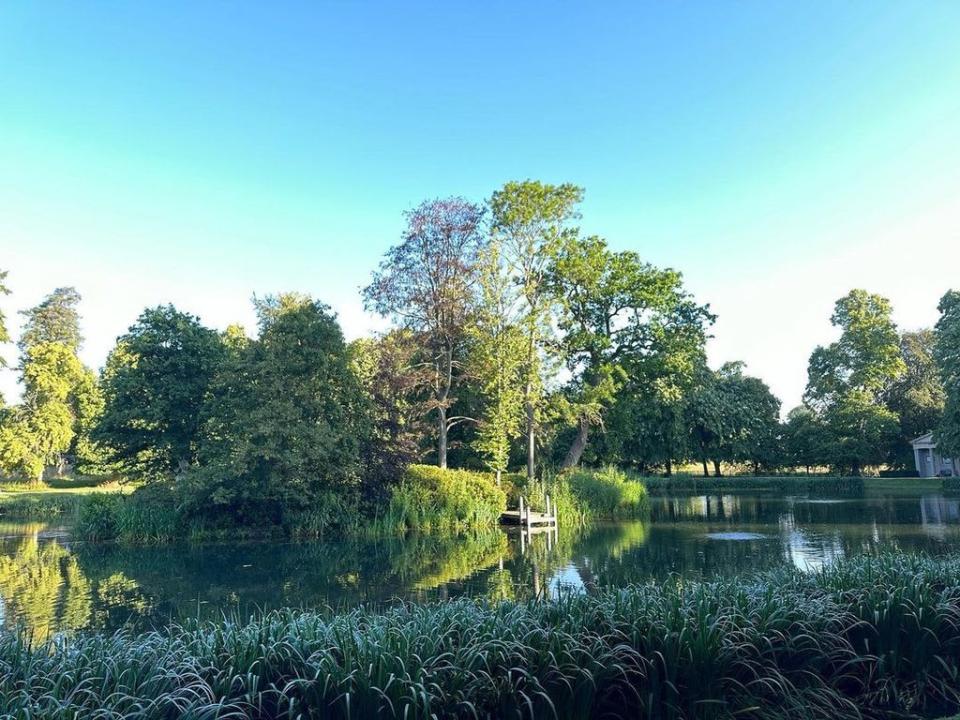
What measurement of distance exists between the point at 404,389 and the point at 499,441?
179 inches

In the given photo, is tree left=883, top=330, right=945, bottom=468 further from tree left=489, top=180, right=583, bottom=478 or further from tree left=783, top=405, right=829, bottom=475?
tree left=489, top=180, right=583, bottom=478

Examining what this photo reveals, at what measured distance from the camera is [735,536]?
19.0 meters

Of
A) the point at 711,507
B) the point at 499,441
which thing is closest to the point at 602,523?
the point at 499,441

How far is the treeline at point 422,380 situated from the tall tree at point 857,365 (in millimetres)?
1521

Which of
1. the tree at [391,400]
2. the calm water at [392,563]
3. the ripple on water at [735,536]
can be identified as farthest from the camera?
the tree at [391,400]

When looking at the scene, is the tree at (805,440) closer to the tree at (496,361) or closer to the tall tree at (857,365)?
the tall tree at (857,365)

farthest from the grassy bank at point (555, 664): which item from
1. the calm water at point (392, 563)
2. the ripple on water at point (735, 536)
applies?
the ripple on water at point (735, 536)

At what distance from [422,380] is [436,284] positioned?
14.1 ft

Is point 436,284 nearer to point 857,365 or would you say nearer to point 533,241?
point 533,241

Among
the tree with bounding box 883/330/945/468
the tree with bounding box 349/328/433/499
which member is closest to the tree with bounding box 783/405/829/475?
the tree with bounding box 883/330/945/468

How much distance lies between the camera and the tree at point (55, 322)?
6119cm

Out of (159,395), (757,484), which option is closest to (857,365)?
(757,484)

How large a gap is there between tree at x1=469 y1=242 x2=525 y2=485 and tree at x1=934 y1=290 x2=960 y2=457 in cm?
2428

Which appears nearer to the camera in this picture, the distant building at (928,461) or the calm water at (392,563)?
the calm water at (392,563)
